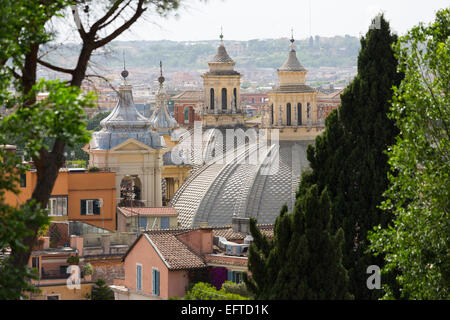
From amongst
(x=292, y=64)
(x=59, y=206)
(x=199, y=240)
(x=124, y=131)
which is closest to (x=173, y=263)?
(x=199, y=240)

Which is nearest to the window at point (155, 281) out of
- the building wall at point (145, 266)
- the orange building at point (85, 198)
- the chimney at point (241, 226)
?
the building wall at point (145, 266)

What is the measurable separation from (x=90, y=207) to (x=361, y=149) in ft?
60.8

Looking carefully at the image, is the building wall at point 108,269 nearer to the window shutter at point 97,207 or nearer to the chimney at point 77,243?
the chimney at point 77,243

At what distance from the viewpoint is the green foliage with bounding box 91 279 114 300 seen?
24.7 m

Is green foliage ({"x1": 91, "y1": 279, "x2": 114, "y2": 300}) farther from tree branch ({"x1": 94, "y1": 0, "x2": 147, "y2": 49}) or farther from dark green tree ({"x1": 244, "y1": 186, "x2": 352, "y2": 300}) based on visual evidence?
tree branch ({"x1": 94, "y1": 0, "x2": 147, "y2": 49})

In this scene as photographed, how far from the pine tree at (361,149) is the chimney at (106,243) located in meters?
12.0

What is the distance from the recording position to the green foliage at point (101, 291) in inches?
974

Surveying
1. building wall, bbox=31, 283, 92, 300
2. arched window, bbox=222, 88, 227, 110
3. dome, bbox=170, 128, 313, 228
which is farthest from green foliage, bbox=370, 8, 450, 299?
arched window, bbox=222, 88, 227, 110

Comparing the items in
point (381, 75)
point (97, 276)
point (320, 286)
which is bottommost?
point (97, 276)

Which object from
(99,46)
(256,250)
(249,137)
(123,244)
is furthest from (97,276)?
(249,137)

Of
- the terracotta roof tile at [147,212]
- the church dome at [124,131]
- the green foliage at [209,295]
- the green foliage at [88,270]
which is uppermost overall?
the church dome at [124,131]
